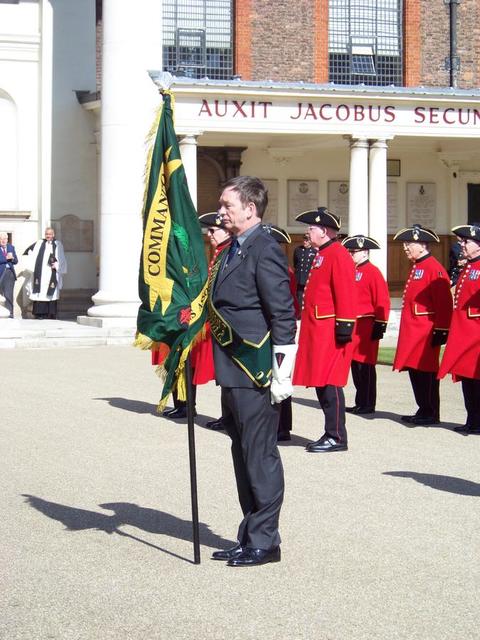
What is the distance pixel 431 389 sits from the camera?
40.5 ft

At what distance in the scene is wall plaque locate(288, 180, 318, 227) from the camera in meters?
28.6

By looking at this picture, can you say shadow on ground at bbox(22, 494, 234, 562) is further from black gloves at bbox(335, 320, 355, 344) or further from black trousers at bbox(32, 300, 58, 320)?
black trousers at bbox(32, 300, 58, 320)

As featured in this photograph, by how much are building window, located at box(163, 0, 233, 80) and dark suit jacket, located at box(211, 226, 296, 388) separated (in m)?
21.6

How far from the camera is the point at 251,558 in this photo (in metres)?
6.68

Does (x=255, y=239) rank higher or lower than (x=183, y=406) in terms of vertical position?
higher

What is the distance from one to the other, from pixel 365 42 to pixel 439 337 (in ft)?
58.9

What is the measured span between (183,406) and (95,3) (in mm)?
16679

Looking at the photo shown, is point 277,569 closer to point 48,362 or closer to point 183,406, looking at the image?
point 183,406

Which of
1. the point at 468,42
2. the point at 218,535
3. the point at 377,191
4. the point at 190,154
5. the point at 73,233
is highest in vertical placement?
the point at 468,42

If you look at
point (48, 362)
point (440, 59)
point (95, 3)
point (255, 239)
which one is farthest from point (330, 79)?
point (255, 239)

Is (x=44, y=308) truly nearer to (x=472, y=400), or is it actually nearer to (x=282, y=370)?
(x=472, y=400)

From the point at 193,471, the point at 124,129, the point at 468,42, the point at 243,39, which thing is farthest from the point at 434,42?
the point at 193,471

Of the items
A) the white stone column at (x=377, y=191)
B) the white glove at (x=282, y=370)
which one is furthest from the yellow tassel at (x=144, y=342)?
the white stone column at (x=377, y=191)

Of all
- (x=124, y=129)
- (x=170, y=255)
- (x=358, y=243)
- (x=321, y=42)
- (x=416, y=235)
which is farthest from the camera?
(x=321, y=42)
